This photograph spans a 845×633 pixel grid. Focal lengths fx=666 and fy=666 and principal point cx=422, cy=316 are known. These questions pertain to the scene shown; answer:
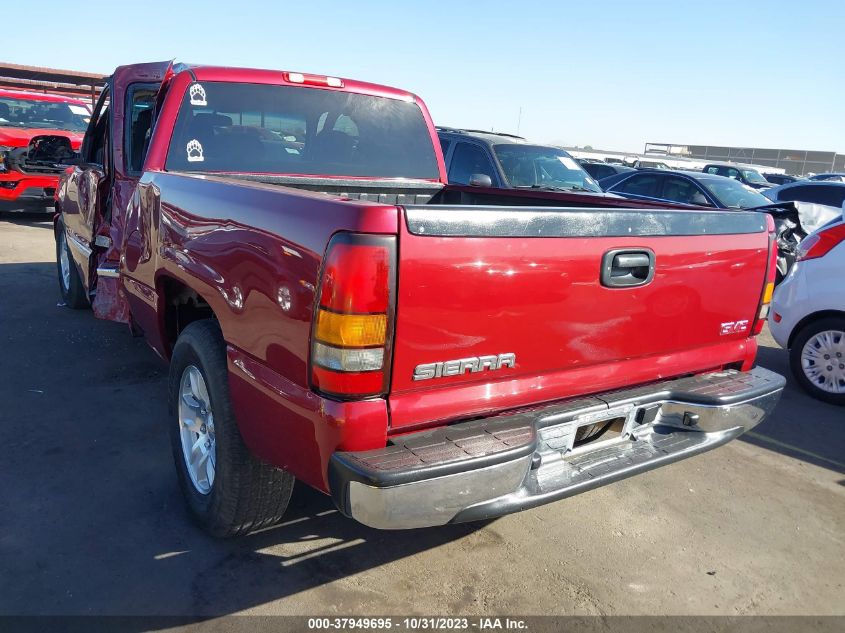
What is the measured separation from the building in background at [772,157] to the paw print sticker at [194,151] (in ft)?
149

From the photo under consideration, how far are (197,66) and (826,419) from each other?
4.86 meters

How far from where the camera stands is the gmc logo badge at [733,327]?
303 cm

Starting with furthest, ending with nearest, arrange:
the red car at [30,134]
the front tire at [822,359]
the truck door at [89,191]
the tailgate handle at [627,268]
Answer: the red car at [30,134] → the front tire at [822,359] → the truck door at [89,191] → the tailgate handle at [627,268]

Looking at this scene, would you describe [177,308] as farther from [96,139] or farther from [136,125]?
[96,139]

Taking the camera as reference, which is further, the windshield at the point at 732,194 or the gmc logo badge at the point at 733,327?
the windshield at the point at 732,194

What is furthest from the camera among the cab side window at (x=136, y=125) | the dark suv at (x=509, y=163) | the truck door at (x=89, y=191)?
the dark suv at (x=509, y=163)

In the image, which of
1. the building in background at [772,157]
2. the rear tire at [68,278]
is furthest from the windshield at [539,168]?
the building in background at [772,157]

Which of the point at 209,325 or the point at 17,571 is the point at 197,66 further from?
the point at 17,571

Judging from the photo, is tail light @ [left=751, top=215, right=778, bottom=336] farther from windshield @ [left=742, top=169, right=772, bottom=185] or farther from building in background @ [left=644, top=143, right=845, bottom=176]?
building in background @ [left=644, top=143, right=845, bottom=176]

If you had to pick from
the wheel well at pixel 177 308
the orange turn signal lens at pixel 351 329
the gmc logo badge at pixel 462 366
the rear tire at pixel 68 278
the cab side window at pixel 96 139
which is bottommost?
the rear tire at pixel 68 278

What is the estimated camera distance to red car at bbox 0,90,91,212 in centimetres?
1027

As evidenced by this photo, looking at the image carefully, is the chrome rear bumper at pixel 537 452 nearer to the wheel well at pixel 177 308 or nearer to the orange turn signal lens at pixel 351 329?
the orange turn signal lens at pixel 351 329

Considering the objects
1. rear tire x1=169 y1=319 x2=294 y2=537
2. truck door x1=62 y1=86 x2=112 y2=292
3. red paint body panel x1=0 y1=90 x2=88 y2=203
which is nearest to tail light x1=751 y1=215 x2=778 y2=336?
rear tire x1=169 y1=319 x2=294 y2=537

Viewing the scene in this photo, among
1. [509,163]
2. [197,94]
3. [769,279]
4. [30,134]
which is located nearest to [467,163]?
[509,163]
